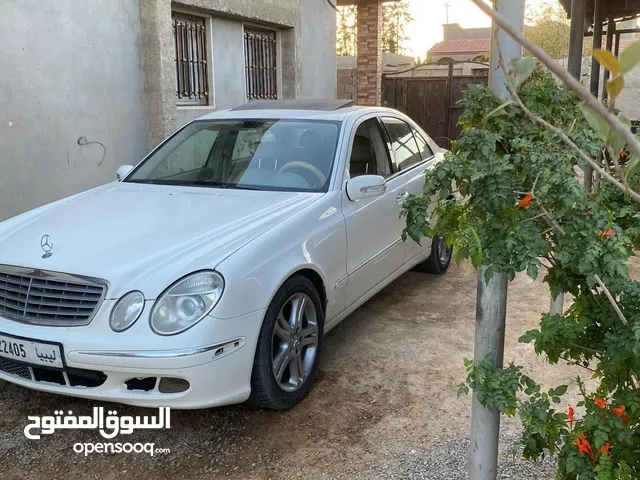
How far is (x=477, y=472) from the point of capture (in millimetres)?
2334

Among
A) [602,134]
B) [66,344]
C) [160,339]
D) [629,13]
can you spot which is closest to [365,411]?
[160,339]

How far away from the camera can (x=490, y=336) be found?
2.23 metres

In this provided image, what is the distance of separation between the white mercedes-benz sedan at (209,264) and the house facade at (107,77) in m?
1.99

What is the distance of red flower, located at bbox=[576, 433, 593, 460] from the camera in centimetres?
192

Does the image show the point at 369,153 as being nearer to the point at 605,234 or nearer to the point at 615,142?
the point at 605,234

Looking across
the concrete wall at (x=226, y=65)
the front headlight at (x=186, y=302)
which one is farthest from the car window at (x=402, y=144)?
the concrete wall at (x=226, y=65)

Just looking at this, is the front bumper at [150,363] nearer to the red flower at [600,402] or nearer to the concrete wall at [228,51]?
the red flower at [600,402]

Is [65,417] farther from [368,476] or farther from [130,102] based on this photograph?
[130,102]

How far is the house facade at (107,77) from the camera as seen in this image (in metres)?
5.78

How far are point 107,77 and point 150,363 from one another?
4873 mm

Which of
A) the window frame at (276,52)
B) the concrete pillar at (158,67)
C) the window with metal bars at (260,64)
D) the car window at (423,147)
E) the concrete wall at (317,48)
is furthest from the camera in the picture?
the concrete wall at (317,48)

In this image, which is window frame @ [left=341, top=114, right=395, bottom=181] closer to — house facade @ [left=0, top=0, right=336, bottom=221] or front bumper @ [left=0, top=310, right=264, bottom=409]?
front bumper @ [left=0, top=310, right=264, bottom=409]

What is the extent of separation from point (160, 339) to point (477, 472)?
1.40 meters

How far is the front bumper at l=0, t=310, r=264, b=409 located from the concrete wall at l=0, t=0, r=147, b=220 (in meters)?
3.39
